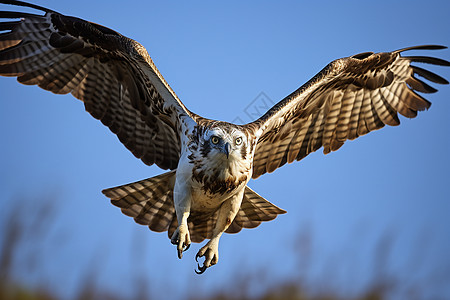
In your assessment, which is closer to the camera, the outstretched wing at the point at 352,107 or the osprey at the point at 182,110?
the osprey at the point at 182,110

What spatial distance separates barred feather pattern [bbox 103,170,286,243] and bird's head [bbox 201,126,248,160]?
133 centimetres

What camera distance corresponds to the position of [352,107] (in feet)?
26.8

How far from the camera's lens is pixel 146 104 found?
7.35m

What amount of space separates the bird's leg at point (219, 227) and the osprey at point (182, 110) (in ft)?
0.04

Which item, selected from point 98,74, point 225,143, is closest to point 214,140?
point 225,143

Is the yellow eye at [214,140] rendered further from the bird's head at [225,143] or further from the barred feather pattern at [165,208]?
the barred feather pattern at [165,208]

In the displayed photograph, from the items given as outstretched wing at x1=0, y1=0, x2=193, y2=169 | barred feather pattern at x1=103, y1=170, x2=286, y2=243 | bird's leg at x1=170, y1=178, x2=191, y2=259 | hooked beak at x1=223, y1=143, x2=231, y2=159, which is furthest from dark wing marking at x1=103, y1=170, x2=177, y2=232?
hooked beak at x1=223, y1=143, x2=231, y2=159

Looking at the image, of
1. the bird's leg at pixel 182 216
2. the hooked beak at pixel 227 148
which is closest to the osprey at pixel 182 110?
the bird's leg at pixel 182 216

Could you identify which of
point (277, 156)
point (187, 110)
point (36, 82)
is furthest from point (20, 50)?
point (277, 156)

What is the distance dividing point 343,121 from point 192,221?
2501 millimetres

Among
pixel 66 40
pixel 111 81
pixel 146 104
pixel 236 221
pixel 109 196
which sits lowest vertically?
pixel 236 221

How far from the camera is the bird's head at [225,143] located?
583cm

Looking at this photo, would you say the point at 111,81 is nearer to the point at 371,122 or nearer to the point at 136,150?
the point at 136,150

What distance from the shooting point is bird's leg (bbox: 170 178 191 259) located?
6.11 metres
